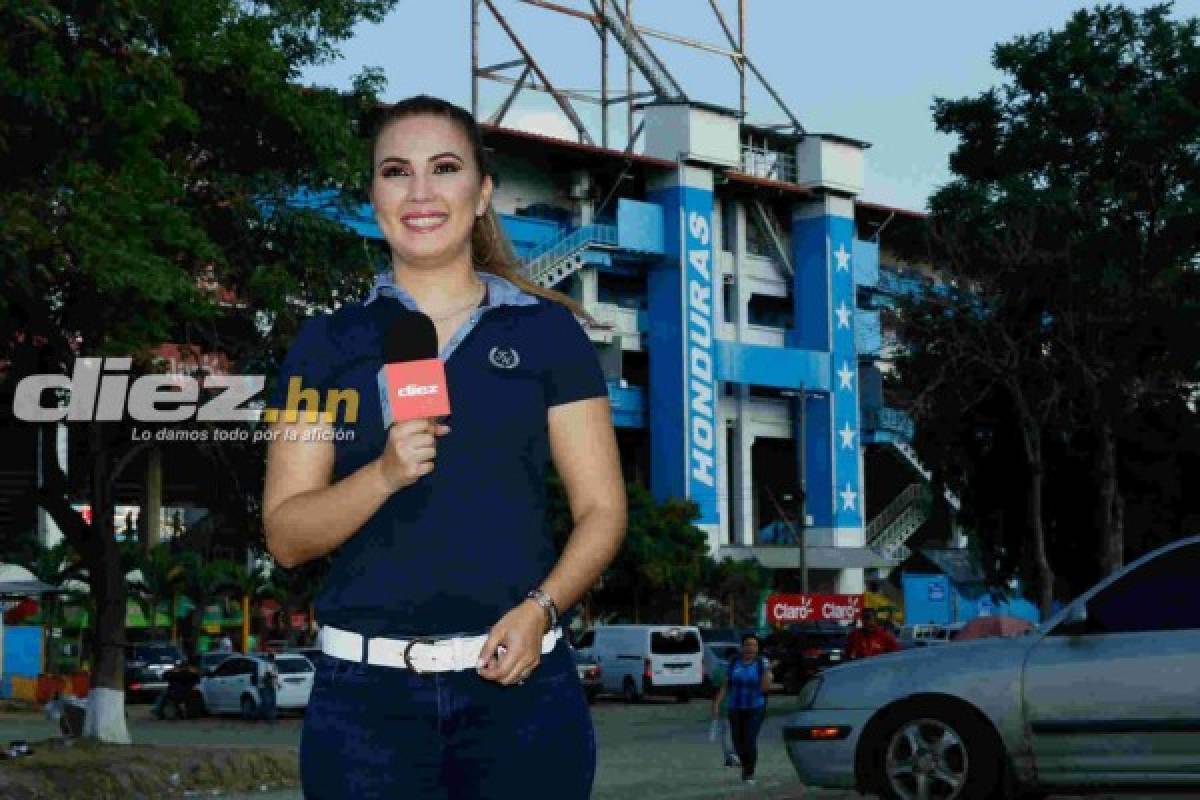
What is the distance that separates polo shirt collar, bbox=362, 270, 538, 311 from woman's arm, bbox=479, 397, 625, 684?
22cm

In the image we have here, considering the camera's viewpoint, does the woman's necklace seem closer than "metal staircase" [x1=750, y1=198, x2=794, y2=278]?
Yes

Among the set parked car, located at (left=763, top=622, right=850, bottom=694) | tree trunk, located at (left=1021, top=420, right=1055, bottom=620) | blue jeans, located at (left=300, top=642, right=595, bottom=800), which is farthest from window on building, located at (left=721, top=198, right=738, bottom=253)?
blue jeans, located at (left=300, top=642, right=595, bottom=800)

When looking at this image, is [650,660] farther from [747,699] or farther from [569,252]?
[747,699]

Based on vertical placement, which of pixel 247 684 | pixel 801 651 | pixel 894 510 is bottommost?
pixel 247 684

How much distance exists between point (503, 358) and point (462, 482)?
0.80 feet

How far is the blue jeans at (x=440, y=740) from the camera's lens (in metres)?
3.54

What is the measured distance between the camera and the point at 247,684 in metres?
42.8

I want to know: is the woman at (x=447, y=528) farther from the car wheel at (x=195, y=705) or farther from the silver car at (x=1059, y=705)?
the car wheel at (x=195, y=705)

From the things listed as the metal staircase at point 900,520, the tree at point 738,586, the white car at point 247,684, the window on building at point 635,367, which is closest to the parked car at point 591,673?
the white car at point 247,684

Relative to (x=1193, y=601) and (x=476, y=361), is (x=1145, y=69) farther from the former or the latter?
(x=476, y=361)

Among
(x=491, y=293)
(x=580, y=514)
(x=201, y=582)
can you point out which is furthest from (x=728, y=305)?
(x=580, y=514)

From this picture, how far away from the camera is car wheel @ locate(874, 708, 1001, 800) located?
13.1 m

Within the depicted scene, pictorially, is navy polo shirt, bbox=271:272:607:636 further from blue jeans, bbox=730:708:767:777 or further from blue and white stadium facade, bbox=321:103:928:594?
blue and white stadium facade, bbox=321:103:928:594

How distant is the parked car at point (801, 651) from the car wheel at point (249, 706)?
12.8 metres
